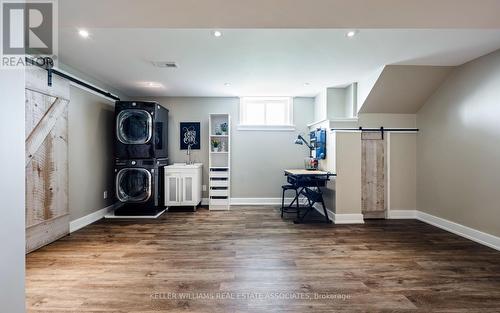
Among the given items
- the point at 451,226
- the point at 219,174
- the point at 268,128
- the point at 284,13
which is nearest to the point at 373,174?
the point at 451,226

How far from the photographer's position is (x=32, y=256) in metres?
2.57

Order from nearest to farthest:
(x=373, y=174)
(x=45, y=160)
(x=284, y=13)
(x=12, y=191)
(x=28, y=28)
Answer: (x=12, y=191) → (x=284, y=13) → (x=28, y=28) → (x=45, y=160) → (x=373, y=174)

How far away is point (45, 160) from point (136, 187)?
157 centimetres

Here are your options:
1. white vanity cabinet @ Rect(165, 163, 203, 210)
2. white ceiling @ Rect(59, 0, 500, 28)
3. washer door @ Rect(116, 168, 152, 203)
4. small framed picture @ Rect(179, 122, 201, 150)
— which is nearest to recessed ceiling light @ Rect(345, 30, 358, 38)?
white ceiling @ Rect(59, 0, 500, 28)

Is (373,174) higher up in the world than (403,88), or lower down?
lower down

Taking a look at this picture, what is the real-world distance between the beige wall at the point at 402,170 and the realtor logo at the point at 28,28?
4579mm

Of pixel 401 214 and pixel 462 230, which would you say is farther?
pixel 401 214

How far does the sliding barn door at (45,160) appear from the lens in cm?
268

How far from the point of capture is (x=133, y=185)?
14.2 ft

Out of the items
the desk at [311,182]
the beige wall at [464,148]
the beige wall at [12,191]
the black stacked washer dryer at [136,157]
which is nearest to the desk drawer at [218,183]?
the black stacked washer dryer at [136,157]

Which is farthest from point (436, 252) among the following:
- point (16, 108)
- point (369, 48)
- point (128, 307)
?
point (16, 108)

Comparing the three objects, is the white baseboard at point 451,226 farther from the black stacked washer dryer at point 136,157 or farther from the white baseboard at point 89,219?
the white baseboard at point 89,219

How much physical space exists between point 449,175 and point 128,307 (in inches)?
167

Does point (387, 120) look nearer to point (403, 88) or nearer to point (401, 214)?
point (403, 88)
